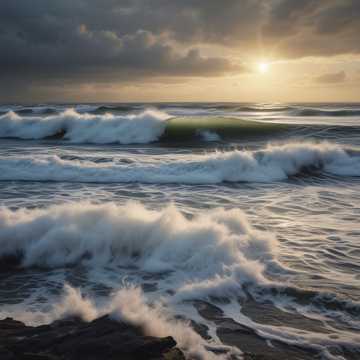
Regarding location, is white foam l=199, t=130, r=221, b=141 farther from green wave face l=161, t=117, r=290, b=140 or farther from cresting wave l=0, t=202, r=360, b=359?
cresting wave l=0, t=202, r=360, b=359

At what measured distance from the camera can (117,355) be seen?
2.38 metres

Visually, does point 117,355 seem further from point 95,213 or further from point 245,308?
point 95,213

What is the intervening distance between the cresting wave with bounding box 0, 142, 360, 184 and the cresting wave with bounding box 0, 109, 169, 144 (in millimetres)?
7717

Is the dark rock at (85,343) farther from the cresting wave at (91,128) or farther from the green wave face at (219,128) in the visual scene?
the green wave face at (219,128)

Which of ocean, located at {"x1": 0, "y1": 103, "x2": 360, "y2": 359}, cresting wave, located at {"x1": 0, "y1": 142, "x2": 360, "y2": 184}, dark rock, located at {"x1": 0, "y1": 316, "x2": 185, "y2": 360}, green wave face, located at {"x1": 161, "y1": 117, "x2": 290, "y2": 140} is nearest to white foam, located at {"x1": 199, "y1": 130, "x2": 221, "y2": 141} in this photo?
green wave face, located at {"x1": 161, "y1": 117, "x2": 290, "y2": 140}

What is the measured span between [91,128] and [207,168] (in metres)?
11.6

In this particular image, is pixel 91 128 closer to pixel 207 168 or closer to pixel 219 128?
pixel 219 128

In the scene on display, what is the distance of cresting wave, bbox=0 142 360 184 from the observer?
10422 mm

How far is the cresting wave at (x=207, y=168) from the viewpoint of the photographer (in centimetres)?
1042

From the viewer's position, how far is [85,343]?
2492 millimetres

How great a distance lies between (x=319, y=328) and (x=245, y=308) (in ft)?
2.13

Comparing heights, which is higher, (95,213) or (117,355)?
(95,213)

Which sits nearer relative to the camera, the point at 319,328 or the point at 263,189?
the point at 319,328

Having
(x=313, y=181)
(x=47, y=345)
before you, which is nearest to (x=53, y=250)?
(x=47, y=345)
